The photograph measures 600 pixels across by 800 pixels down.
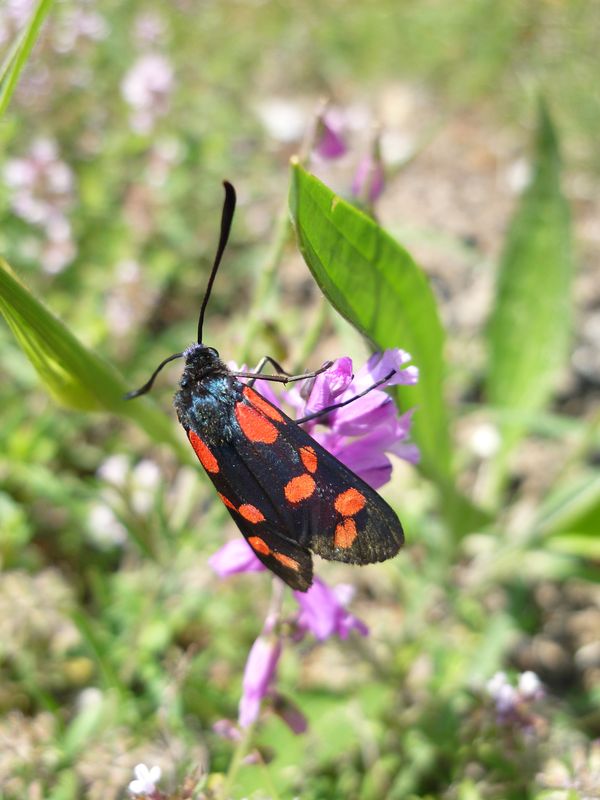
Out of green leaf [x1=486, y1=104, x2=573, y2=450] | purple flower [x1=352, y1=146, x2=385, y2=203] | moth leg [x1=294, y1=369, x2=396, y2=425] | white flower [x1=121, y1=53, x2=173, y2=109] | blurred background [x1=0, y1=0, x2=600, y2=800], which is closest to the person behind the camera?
moth leg [x1=294, y1=369, x2=396, y2=425]

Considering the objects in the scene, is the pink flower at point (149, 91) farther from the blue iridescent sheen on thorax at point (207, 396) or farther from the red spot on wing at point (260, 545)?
the red spot on wing at point (260, 545)

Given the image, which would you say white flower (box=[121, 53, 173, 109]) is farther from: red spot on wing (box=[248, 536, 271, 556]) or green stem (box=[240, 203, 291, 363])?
red spot on wing (box=[248, 536, 271, 556])

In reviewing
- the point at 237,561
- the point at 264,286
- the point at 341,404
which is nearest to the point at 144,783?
the point at 237,561

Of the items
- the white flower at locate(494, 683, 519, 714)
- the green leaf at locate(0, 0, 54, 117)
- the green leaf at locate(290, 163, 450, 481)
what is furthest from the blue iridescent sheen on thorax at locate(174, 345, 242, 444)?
the white flower at locate(494, 683, 519, 714)

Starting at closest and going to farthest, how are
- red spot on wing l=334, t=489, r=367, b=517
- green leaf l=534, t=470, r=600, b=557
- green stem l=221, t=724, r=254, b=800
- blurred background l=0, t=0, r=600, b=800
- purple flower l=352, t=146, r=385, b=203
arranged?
red spot on wing l=334, t=489, r=367, b=517
green stem l=221, t=724, r=254, b=800
purple flower l=352, t=146, r=385, b=203
blurred background l=0, t=0, r=600, b=800
green leaf l=534, t=470, r=600, b=557

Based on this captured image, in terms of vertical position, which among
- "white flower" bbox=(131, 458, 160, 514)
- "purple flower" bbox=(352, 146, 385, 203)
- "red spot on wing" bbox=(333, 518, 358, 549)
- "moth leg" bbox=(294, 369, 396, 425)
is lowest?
"red spot on wing" bbox=(333, 518, 358, 549)

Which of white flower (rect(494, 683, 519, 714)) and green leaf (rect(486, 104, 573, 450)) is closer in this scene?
white flower (rect(494, 683, 519, 714))

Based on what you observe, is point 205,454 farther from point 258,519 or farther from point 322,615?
point 322,615
